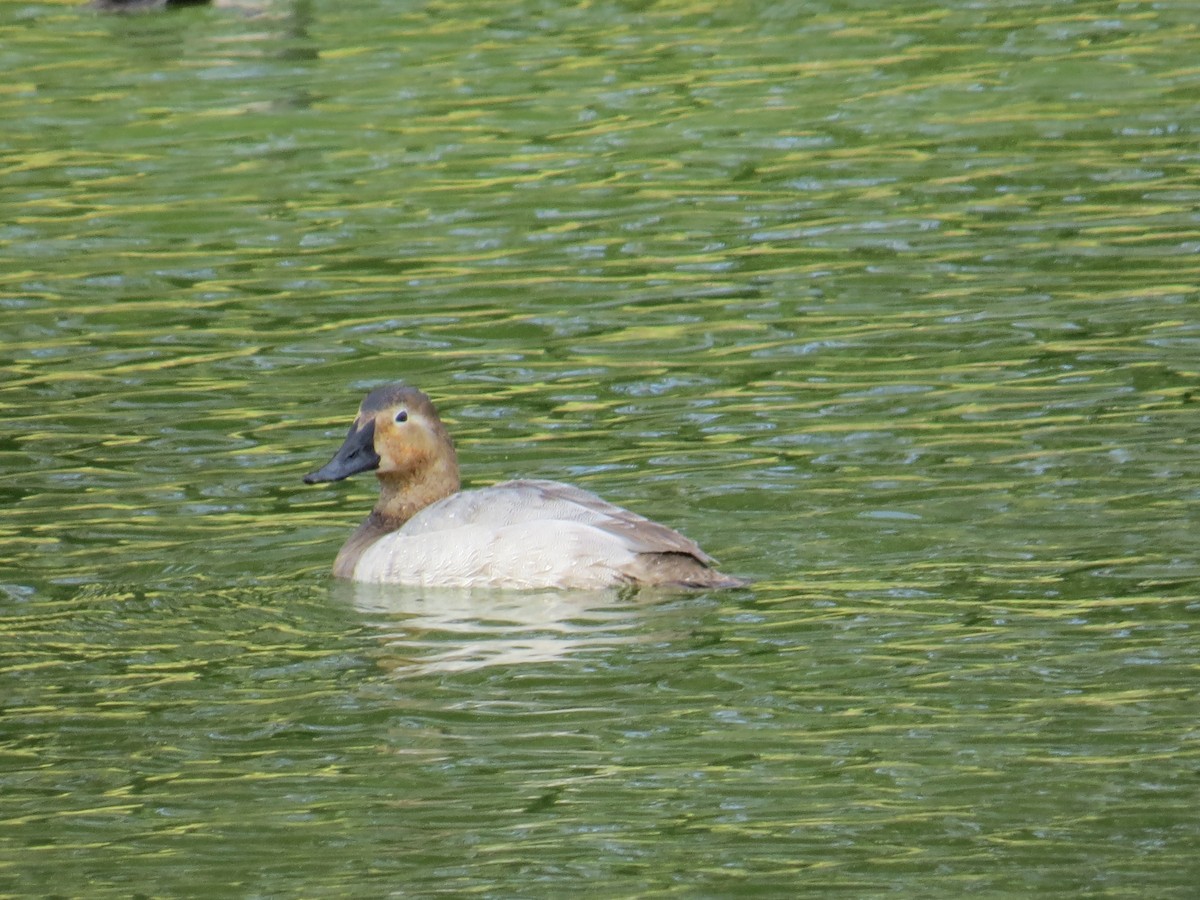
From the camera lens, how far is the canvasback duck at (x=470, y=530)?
8727 millimetres

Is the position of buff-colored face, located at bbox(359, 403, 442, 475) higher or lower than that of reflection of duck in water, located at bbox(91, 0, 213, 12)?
lower

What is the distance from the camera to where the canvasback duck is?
8.73 metres

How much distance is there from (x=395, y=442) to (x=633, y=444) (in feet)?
4.38

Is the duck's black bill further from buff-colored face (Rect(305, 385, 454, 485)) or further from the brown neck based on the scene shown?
the brown neck

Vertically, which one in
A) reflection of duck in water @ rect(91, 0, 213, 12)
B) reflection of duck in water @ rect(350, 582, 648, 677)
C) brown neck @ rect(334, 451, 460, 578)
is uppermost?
reflection of duck in water @ rect(91, 0, 213, 12)

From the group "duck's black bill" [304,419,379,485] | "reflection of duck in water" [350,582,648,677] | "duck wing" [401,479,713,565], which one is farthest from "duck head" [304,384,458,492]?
"reflection of duck in water" [350,582,648,677]

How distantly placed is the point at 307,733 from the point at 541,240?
25.1 ft

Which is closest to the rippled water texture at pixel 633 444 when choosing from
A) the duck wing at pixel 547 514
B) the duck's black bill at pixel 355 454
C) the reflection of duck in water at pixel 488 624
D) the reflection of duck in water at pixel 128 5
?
the reflection of duck in water at pixel 488 624

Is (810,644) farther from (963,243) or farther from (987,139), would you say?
(987,139)

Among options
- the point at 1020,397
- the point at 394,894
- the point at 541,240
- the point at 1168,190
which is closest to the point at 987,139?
the point at 1168,190

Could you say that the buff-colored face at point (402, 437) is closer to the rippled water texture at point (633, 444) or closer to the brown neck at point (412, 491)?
the brown neck at point (412, 491)

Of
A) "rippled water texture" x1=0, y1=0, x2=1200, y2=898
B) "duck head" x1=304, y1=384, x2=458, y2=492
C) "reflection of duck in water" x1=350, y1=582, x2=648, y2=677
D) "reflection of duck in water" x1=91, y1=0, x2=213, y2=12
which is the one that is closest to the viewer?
"rippled water texture" x1=0, y1=0, x2=1200, y2=898

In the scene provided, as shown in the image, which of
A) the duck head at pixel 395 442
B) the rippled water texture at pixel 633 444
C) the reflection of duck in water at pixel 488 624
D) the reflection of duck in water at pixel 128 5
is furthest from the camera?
the reflection of duck in water at pixel 128 5

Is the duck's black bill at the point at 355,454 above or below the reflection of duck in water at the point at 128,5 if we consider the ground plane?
below
